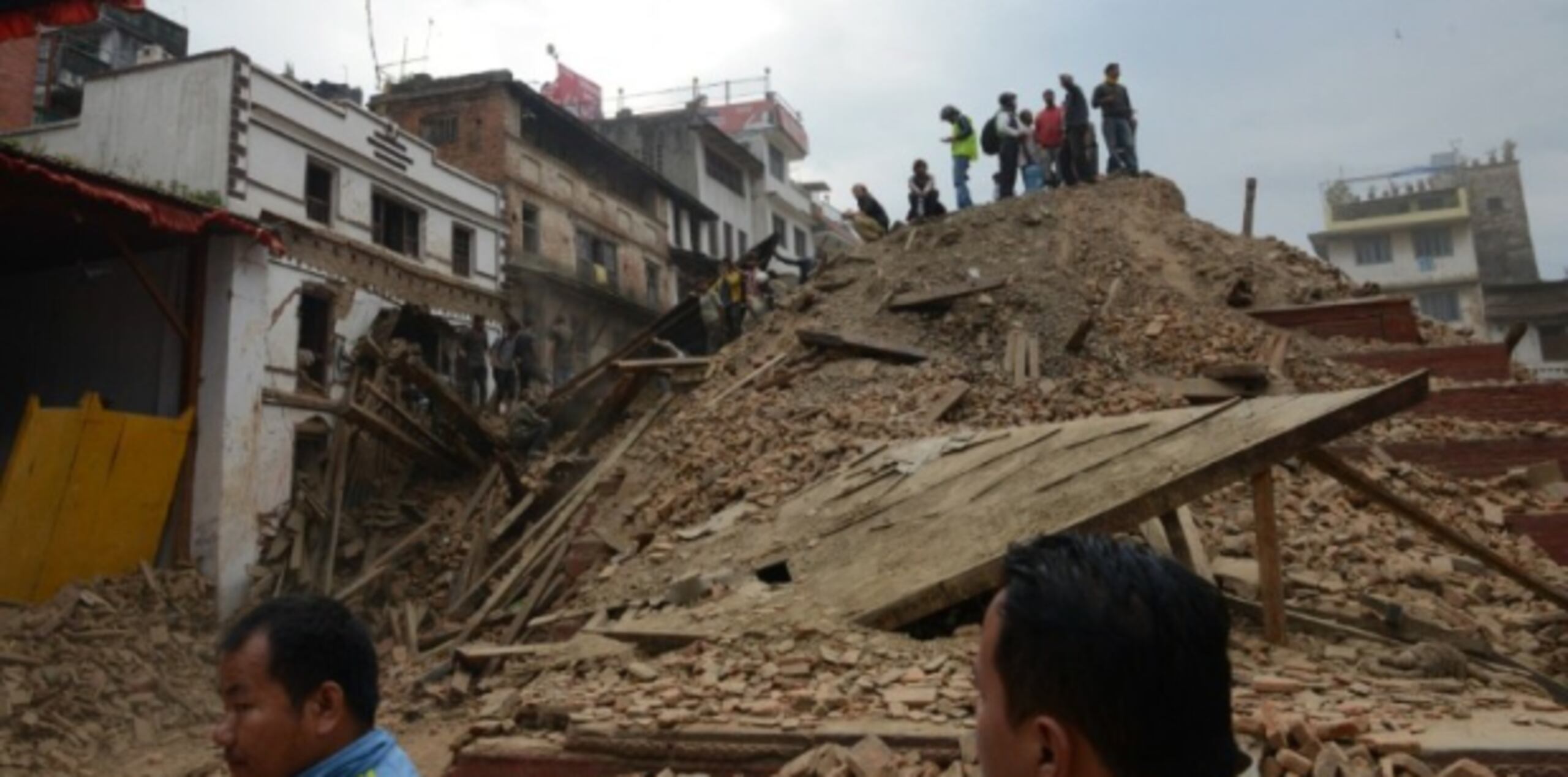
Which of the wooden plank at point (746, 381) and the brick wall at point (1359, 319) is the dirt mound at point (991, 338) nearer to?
the wooden plank at point (746, 381)

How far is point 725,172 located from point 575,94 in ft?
23.9

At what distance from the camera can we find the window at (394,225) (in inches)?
778

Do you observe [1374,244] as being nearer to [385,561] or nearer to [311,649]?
[385,561]

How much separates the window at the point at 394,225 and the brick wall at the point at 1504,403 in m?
18.8

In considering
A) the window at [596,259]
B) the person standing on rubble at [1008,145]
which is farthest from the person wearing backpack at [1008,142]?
the window at [596,259]

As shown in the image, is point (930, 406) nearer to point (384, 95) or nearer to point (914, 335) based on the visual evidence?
point (914, 335)

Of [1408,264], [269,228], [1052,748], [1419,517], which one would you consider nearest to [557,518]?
[269,228]

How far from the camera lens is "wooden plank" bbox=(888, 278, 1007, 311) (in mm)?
13648

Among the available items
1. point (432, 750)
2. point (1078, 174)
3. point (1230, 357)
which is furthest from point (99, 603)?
point (1078, 174)

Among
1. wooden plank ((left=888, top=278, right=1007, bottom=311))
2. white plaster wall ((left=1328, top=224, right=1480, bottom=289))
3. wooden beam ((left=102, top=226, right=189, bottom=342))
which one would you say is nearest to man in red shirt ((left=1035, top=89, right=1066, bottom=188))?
wooden plank ((left=888, top=278, right=1007, bottom=311))

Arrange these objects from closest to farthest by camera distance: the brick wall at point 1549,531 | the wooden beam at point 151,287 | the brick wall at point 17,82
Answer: the brick wall at point 1549,531, the wooden beam at point 151,287, the brick wall at point 17,82

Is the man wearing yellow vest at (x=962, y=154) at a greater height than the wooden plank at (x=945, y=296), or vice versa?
the man wearing yellow vest at (x=962, y=154)

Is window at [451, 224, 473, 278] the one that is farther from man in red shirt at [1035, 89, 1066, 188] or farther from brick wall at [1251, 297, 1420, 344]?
brick wall at [1251, 297, 1420, 344]

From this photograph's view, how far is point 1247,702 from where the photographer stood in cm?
408
